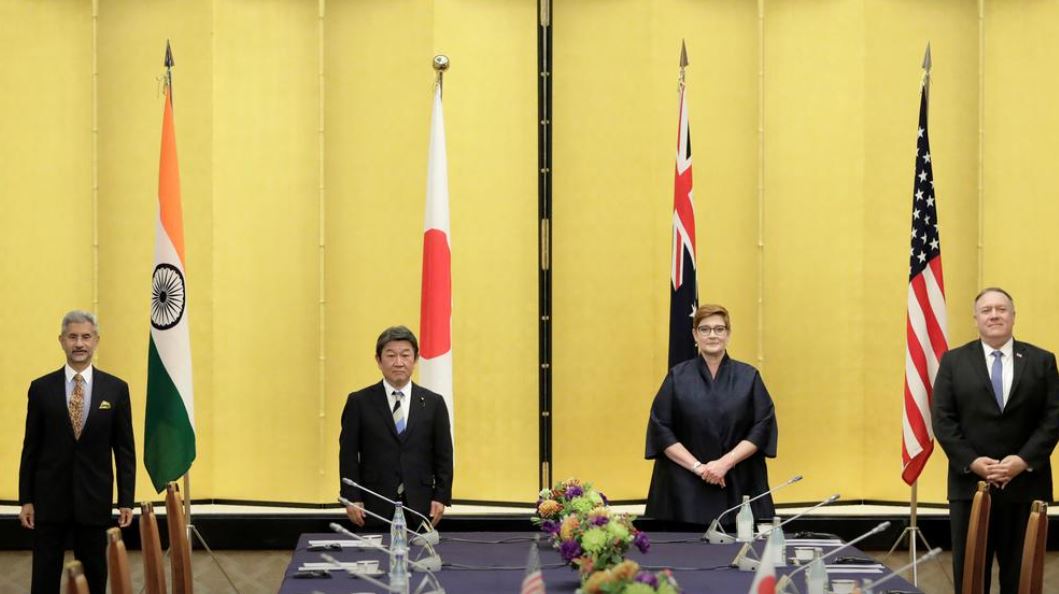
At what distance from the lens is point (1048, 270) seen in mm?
7535

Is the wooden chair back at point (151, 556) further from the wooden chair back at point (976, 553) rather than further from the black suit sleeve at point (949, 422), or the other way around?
the black suit sleeve at point (949, 422)

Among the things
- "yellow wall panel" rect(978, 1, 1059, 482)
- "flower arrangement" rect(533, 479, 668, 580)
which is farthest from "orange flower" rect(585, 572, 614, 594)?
"yellow wall panel" rect(978, 1, 1059, 482)

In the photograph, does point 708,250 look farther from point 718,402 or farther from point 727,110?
point 718,402

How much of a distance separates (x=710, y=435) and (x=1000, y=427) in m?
1.08

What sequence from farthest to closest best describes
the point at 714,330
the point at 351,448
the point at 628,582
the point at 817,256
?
1. the point at 817,256
2. the point at 714,330
3. the point at 351,448
4. the point at 628,582

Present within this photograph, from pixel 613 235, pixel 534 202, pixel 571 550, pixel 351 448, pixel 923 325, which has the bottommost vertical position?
pixel 571 550

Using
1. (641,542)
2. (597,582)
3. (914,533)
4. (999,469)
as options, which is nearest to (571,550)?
(641,542)

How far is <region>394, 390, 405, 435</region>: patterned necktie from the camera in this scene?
17.2ft

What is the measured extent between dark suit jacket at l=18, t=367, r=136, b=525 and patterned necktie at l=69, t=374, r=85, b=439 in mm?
18

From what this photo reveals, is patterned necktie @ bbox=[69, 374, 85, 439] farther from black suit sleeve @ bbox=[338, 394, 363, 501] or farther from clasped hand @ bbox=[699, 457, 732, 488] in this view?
clasped hand @ bbox=[699, 457, 732, 488]

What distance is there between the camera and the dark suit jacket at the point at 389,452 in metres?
5.18

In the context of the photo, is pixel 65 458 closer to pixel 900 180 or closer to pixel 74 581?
pixel 74 581

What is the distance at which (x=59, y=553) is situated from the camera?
18.0 feet

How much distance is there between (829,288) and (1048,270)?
3.67 ft
